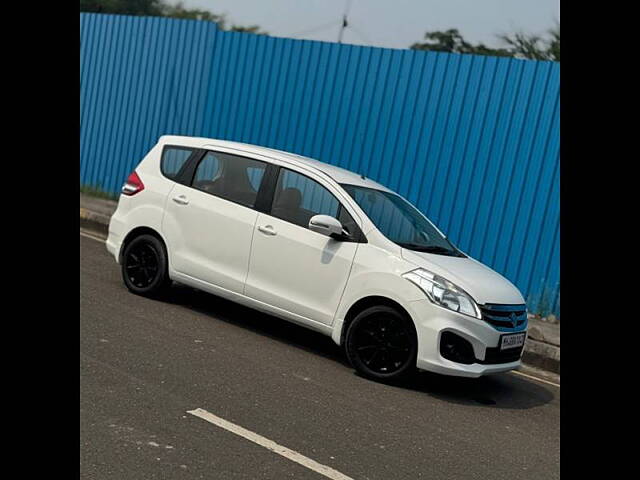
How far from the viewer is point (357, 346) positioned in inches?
258

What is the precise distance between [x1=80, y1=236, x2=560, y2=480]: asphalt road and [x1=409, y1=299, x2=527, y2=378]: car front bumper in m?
0.30

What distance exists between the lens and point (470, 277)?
21.3 ft

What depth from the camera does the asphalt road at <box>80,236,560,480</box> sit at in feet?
14.0

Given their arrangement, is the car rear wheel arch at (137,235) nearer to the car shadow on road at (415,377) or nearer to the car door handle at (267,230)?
the car shadow on road at (415,377)

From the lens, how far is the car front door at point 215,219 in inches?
285

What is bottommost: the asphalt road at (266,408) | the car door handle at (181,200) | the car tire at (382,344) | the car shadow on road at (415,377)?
the car shadow on road at (415,377)

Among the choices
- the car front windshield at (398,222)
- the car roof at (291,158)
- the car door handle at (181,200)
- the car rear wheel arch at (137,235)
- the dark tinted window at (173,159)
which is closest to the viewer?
the car front windshield at (398,222)

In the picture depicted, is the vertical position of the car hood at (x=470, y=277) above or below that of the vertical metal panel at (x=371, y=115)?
below

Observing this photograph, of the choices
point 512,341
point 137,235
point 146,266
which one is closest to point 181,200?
point 137,235

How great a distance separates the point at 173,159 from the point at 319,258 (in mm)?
2149

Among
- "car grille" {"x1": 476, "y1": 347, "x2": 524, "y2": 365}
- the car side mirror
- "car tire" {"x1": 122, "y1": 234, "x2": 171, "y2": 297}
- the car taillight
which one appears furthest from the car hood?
the car taillight

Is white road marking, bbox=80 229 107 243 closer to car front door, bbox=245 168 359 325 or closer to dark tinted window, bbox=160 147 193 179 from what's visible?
dark tinted window, bbox=160 147 193 179

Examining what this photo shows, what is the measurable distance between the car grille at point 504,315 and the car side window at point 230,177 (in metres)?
2.42

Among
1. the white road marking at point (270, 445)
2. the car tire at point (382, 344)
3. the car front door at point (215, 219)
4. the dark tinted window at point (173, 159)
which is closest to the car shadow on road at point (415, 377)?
the car tire at point (382, 344)
